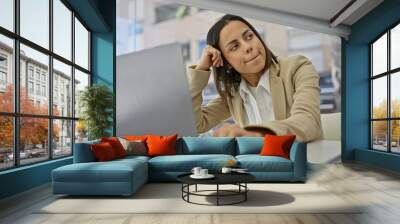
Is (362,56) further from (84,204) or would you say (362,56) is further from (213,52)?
(84,204)

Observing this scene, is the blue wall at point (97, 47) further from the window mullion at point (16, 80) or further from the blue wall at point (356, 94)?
the blue wall at point (356, 94)

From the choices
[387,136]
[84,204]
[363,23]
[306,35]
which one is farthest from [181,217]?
[363,23]

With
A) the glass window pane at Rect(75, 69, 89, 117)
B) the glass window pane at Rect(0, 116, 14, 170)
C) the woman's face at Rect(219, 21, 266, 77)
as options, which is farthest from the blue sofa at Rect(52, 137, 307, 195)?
the glass window pane at Rect(75, 69, 89, 117)

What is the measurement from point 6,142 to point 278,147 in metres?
3.68

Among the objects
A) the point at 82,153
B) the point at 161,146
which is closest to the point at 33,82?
the point at 82,153

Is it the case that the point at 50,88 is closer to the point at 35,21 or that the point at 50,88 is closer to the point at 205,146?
the point at 35,21

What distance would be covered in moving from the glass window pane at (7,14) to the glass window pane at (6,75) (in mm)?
154

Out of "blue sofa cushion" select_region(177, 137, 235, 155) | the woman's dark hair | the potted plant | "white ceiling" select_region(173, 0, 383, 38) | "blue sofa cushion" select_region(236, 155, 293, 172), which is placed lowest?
"blue sofa cushion" select_region(236, 155, 293, 172)

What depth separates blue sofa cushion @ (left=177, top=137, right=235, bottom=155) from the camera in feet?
20.7

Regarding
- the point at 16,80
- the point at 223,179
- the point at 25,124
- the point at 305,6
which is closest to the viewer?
the point at 223,179

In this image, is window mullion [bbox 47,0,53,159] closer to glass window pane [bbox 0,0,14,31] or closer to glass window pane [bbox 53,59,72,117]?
glass window pane [bbox 53,59,72,117]

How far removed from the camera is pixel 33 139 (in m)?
5.34

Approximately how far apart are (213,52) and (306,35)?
1856 millimetres

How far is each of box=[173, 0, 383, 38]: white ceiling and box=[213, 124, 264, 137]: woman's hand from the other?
2.11 metres
